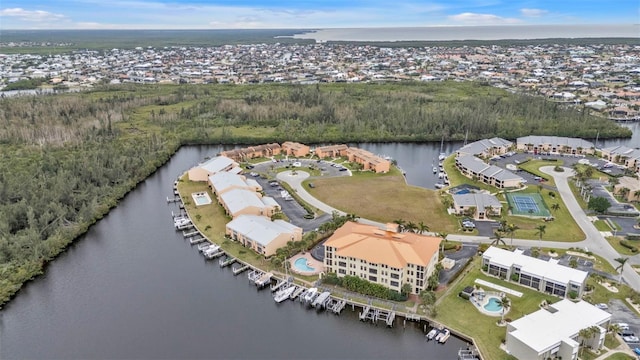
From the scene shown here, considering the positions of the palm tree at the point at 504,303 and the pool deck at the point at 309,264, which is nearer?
the palm tree at the point at 504,303

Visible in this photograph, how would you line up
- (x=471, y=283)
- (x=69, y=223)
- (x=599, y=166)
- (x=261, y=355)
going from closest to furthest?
(x=261, y=355) → (x=471, y=283) → (x=69, y=223) → (x=599, y=166)

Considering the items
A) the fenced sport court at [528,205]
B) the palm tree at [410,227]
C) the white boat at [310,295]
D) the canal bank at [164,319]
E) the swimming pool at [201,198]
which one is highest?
the palm tree at [410,227]

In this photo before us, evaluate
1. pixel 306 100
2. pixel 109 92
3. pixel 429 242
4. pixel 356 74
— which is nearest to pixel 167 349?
pixel 429 242

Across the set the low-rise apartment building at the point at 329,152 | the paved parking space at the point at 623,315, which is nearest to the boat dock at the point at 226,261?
the paved parking space at the point at 623,315

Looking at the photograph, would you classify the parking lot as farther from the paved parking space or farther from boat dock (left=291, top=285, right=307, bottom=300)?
the paved parking space

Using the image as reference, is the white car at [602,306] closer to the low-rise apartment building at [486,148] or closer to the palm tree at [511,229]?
the palm tree at [511,229]

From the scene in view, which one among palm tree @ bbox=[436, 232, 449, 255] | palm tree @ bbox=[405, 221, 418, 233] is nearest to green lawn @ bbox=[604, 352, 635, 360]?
palm tree @ bbox=[436, 232, 449, 255]

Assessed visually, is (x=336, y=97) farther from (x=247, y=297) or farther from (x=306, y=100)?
(x=247, y=297)
